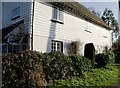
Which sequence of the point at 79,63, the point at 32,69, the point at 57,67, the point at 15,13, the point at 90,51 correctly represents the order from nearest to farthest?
the point at 32,69
the point at 57,67
the point at 79,63
the point at 90,51
the point at 15,13

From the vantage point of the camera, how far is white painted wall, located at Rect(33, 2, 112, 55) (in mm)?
16691

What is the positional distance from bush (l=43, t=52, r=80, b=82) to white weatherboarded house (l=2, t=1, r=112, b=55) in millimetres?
4002

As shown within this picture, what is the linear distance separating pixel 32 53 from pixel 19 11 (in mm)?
8022

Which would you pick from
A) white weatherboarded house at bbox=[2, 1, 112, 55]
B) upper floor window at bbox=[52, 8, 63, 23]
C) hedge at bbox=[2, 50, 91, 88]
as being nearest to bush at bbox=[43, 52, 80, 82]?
hedge at bbox=[2, 50, 91, 88]

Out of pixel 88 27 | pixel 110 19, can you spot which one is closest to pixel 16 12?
pixel 88 27

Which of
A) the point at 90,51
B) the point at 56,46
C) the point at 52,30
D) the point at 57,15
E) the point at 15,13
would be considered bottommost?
the point at 90,51

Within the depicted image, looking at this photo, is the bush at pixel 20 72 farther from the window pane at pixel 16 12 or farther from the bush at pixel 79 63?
the window pane at pixel 16 12

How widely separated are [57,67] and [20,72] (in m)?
2.91

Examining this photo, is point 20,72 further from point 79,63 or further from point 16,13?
point 16,13

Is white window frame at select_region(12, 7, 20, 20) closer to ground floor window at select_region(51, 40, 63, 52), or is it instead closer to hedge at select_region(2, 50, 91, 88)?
ground floor window at select_region(51, 40, 63, 52)

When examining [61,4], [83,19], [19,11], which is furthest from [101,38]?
[19,11]

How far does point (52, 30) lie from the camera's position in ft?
59.4

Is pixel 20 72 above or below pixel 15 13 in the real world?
below

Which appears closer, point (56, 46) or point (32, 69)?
point (32, 69)
